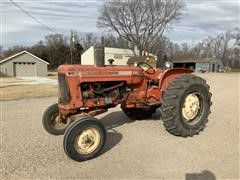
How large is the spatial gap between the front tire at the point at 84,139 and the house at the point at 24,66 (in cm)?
3884

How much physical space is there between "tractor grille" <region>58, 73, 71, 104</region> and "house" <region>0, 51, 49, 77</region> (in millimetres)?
37863

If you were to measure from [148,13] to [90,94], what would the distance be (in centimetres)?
4355

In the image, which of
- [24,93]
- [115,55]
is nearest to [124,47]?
[115,55]

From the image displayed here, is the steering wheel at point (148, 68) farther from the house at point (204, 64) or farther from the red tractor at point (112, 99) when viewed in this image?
the house at point (204, 64)

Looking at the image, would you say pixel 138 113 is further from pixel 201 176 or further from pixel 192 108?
pixel 201 176

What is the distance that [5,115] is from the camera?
8977 mm

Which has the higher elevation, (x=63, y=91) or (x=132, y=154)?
(x=63, y=91)

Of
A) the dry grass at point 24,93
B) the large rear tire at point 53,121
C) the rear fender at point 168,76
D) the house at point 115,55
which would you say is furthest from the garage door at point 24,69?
the rear fender at point 168,76

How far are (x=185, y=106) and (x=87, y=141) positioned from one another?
239cm

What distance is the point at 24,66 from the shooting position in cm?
4247

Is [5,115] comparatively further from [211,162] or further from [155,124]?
[211,162]

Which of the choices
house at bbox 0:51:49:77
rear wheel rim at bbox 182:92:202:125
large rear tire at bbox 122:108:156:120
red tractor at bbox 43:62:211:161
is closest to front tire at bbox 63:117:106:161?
red tractor at bbox 43:62:211:161

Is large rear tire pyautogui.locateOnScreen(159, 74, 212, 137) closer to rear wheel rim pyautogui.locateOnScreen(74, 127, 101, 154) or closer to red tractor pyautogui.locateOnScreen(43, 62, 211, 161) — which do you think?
red tractor pyautogui.locateOnScreen(43, 62, 211, 161)

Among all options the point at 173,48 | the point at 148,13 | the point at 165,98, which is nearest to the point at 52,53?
the point at 148,13
